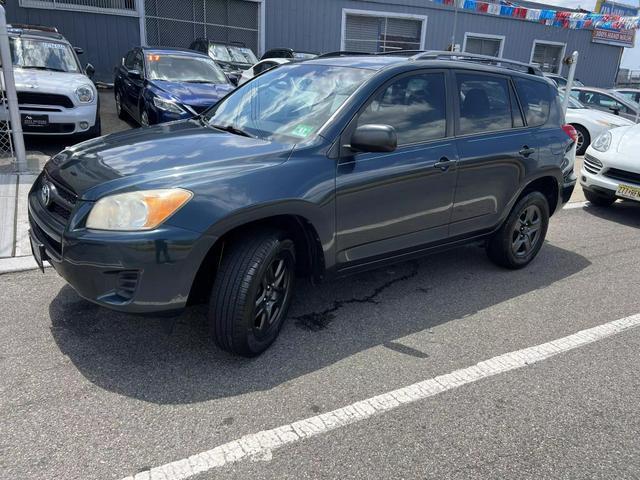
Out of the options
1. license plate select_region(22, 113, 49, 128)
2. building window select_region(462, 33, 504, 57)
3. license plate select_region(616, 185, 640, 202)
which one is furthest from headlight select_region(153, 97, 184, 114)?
building window select_region(462, 33, 504, 57)

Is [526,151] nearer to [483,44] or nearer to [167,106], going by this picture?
[167,106]

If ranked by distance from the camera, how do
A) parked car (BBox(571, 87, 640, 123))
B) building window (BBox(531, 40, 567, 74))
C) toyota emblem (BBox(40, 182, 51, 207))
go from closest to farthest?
toyota emblem (BBox(40, 182, 51, 207)) < parked car (BBox(571, 87, 640, 123)) < building window (BBox(531, 40, 567, 74))

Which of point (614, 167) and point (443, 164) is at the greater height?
point (443, 164)

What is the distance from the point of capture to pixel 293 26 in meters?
17.8

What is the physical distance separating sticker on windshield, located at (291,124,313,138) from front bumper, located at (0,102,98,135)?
5.03 metres

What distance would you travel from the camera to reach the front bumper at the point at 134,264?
2545mm

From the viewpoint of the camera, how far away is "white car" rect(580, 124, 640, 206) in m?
6.27

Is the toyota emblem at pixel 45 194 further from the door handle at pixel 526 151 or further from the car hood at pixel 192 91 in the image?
the car hood at pixel 192 91

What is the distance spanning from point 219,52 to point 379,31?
28.0ft

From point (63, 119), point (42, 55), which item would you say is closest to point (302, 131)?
point (63, 119)

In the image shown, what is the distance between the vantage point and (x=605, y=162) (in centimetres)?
653

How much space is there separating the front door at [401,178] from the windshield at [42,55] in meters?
6.56

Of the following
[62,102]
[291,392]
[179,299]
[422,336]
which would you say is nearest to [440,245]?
[422,336]

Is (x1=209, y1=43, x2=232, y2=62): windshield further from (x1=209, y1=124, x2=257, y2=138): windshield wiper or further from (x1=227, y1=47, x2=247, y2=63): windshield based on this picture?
(x1=209, y1=124, x2=257, y2=138): windshield wiper
